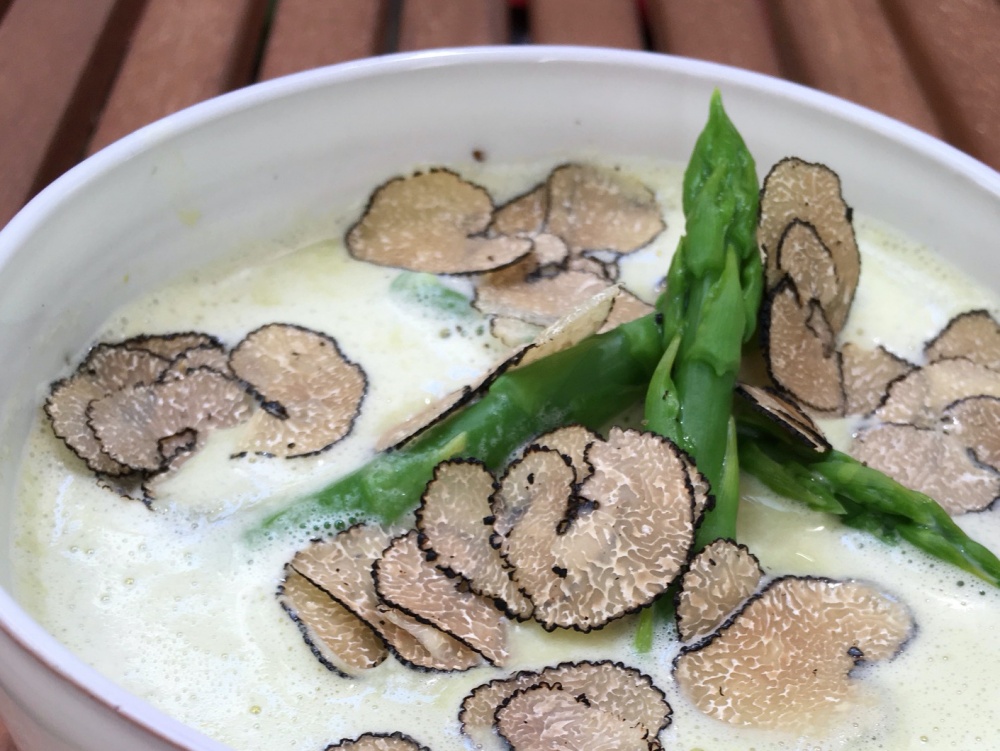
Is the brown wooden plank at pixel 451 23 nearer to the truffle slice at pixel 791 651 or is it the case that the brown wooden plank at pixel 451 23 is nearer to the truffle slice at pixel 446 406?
the truffle slice at pixel 446 406

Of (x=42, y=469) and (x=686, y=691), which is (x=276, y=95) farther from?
(x=686, y=691)

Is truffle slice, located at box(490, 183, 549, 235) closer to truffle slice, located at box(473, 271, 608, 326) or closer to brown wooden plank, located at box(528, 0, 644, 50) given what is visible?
truffle slice, located at box(473, 271, 608, 326)

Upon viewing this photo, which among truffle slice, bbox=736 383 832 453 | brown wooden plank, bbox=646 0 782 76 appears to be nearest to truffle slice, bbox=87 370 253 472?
truffle slice, bbox=736 383 832 453

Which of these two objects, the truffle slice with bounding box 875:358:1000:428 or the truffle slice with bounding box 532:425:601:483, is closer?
the truffle slice with bounding box 532:425:601:483

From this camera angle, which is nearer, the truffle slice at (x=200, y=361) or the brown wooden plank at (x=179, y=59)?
the truffle slice at (x=200, y=361)

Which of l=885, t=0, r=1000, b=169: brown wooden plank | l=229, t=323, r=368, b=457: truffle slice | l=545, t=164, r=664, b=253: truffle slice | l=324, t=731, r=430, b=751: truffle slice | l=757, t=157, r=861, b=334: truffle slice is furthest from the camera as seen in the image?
l=885, t=0, r=1000, b=169: brown wooden plank

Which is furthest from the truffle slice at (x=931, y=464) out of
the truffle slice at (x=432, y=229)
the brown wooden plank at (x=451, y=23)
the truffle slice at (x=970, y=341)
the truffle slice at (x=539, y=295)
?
the brown wooden plank at (x=451, y=23)
